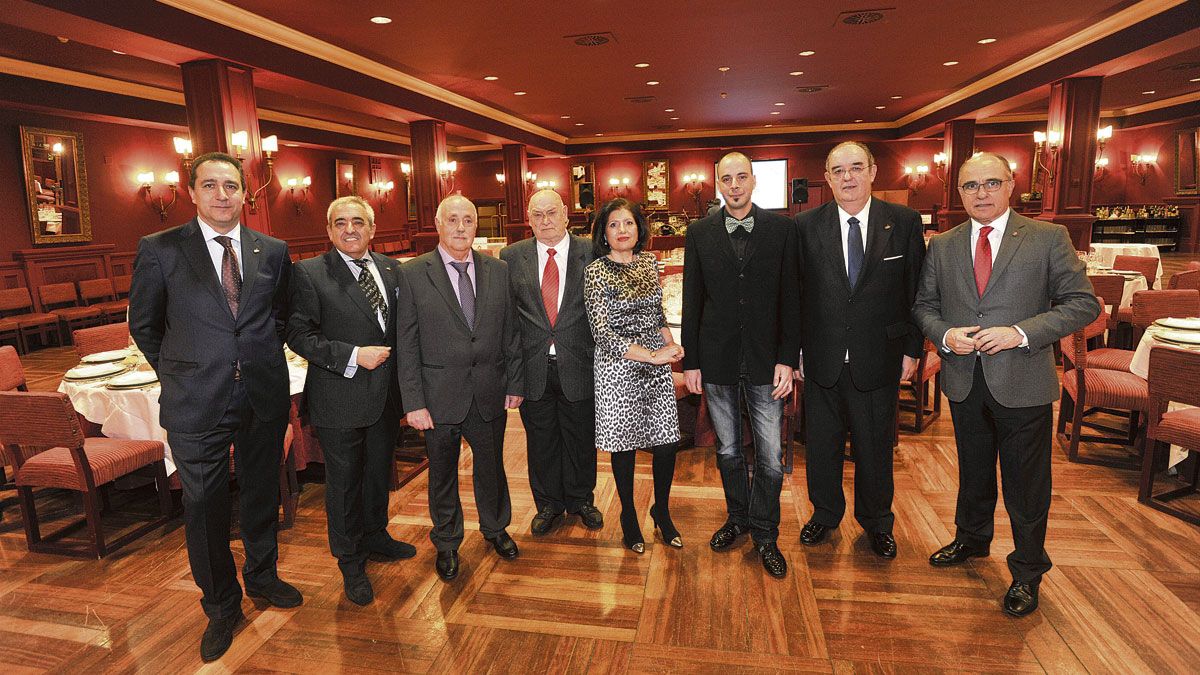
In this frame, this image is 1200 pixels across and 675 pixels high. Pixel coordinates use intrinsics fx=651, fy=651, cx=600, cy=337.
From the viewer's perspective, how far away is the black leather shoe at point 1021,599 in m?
2.56

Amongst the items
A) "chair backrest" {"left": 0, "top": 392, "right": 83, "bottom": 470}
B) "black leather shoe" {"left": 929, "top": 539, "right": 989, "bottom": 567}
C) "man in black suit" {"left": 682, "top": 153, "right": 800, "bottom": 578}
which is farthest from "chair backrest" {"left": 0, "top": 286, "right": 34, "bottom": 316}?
"black leather shoe" {"left": 929, "top": 539, "right": 989, "bottom": 567}

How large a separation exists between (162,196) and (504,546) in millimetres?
11257

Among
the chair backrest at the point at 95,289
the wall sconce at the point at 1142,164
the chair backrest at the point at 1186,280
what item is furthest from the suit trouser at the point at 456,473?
the wall sconce at the point at 1142,164

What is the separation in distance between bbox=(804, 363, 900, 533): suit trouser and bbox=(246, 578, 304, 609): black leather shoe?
237 centimetres

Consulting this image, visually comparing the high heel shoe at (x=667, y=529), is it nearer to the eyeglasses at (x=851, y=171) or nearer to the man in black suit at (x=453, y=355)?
the man in black suit at (x=453, y=355)

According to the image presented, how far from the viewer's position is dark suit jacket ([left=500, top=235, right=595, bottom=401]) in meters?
3.09

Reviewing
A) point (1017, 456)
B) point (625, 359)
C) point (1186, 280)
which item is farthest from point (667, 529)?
point (1186, 280)

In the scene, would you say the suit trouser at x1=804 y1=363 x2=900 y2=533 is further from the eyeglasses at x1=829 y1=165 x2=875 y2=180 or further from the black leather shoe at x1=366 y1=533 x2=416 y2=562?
the black leather shoe at x1=366 y1=533 x2=416 y2=562

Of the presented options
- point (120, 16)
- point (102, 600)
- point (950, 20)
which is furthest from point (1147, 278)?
point (120, 16)

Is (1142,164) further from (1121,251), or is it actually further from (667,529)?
(667,529)

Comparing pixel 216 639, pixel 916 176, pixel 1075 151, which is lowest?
pixel 216 639

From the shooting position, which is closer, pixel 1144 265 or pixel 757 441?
pixel 757 441

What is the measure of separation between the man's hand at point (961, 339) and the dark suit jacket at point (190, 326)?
106 inches

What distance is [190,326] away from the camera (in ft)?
7.84
